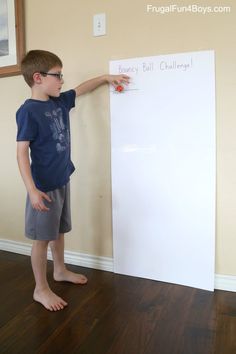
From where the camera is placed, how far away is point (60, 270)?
4.99 feet

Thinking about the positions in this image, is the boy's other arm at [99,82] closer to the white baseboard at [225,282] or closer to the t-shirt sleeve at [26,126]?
the t-shirt sleeve at [26,126]

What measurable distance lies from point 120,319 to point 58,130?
80cm

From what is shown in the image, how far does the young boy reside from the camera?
1216 millimetres

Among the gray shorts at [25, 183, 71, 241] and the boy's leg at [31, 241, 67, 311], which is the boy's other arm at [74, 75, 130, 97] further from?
the boy's leg at [31, 241, 67, 311]

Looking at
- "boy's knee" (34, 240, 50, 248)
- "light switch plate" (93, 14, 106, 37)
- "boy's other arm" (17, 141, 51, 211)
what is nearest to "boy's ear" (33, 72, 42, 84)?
"boy's other arm" (17, 141, 51, 211)

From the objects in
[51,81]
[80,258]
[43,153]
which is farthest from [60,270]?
[51,81]

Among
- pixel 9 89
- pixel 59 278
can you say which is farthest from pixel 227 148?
pixel 9 89

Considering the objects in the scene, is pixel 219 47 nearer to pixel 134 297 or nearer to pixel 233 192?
pixel 233 192

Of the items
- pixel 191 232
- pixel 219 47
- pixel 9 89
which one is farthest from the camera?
pixel 9 89

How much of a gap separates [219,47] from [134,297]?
3.66 ft

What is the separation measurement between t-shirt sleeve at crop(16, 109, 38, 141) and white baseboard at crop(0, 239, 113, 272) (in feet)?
2.49

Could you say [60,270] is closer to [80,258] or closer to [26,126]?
[80,258]

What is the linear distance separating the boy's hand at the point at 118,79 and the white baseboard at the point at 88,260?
0.88 m

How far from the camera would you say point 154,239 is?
1473 mm
